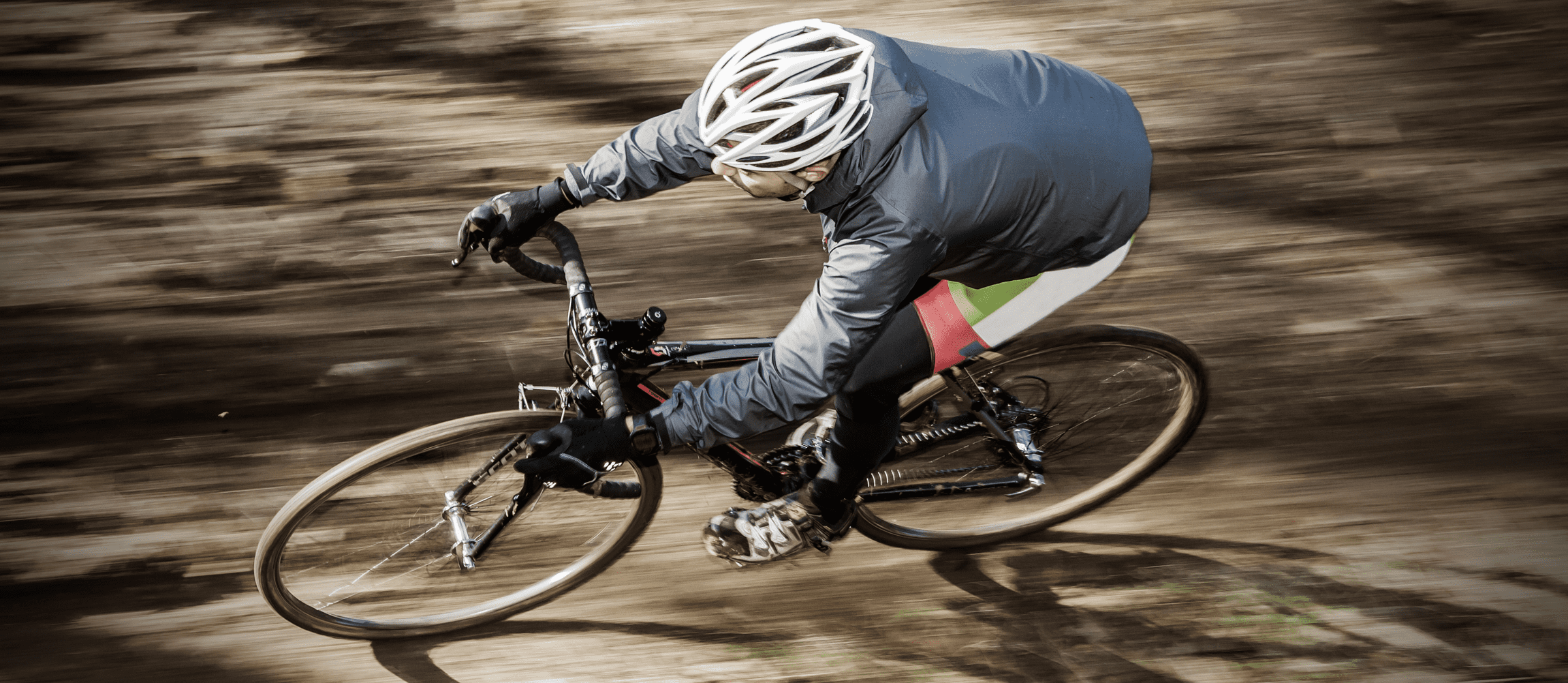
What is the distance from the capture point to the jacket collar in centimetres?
207

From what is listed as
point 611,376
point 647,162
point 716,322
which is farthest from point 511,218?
point 716,322

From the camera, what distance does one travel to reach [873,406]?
2.85 m

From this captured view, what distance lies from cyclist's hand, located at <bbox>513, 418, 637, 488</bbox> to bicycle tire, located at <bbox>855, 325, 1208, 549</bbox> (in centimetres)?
116

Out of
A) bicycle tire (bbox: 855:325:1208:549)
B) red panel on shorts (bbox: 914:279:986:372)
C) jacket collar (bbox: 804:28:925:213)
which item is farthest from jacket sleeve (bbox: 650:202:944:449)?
bicycle tire (bbox: 855:325:1208:549)

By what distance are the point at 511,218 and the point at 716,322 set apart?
1544 mm

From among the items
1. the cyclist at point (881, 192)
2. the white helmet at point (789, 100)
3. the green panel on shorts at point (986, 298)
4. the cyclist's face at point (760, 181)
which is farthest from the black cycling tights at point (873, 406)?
the white helmet at point (789, 100)

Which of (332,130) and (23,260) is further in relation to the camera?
(332,130)

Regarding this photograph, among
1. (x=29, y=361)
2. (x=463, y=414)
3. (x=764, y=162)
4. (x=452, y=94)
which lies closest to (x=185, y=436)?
(x=29, y=361)

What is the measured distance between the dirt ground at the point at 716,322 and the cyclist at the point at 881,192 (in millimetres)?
1433

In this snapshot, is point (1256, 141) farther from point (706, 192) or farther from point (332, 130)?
point (332, 130)

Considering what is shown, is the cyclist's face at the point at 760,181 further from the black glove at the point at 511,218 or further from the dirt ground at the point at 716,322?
the dirt ground at the point at 716,322

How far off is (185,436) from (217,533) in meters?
0.46

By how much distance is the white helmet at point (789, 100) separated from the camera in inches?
80.7

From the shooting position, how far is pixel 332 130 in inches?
175
